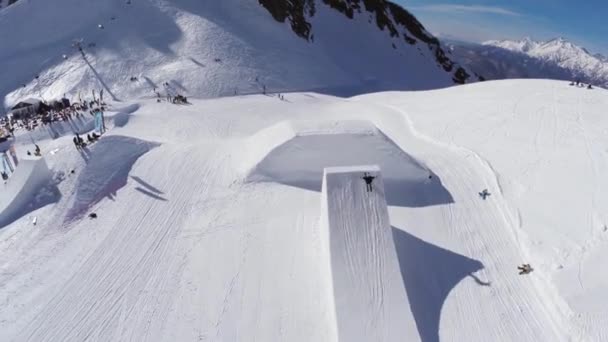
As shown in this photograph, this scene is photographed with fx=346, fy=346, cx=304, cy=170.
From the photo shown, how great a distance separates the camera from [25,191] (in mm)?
11227

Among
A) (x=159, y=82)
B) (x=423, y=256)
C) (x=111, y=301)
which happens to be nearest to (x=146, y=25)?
(x=159, y=82)

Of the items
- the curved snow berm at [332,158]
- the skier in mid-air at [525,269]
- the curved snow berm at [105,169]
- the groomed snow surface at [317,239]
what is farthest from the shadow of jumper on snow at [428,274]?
the curved snow berm at [105,169]

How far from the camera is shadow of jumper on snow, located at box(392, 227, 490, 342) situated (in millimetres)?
7275

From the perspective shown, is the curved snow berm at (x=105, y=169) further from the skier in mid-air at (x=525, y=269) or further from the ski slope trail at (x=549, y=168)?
the ski slope trail at (x=549, y=168)

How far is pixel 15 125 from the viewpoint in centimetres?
2030

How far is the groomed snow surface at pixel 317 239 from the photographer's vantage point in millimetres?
7203

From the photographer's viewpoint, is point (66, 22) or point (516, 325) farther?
point (66, 22)

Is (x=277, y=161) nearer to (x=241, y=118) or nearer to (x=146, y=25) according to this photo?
(x=241, y=118)

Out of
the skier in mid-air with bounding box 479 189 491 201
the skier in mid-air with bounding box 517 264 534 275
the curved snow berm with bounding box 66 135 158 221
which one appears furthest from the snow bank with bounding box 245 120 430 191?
the curved snow berm with bounding box 66 135 158 221

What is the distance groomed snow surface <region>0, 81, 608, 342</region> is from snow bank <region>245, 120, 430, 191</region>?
5 cm

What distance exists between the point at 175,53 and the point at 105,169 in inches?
777

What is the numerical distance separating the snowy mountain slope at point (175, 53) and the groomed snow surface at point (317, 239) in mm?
14033

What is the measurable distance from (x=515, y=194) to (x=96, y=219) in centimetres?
1284

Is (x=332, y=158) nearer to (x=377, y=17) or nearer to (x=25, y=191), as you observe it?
(x=25, y=191)
